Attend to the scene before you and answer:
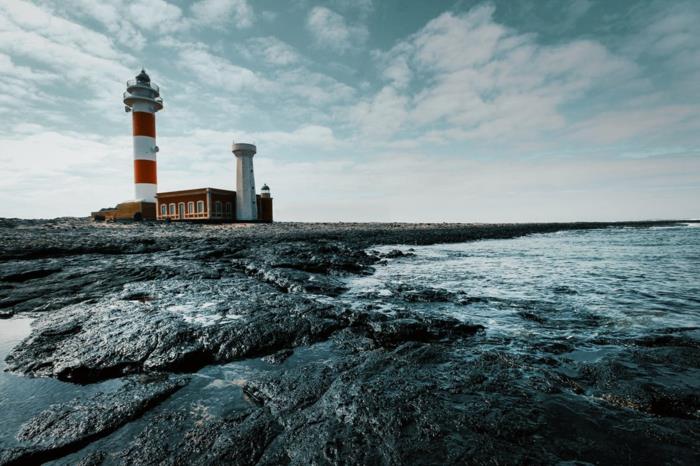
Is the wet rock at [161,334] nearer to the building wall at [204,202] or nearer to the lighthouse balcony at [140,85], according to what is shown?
the building wall at [204,202]

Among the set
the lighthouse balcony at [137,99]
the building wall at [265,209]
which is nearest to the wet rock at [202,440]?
the building wall at [265,209]

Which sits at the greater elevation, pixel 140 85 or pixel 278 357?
pixel 140 85

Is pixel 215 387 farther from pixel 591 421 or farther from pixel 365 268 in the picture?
pixel 365 268

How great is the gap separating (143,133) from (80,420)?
153 feet

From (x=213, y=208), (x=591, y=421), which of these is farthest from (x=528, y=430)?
(x=213, y=208)

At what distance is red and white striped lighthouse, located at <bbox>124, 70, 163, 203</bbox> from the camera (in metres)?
40.1

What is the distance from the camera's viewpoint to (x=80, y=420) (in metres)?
2.56

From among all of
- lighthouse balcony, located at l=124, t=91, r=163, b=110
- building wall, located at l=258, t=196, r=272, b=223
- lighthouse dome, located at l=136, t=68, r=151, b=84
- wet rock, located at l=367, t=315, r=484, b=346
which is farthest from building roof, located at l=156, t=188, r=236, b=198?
wet rock, located at l=367, t=315, r=484, b=346

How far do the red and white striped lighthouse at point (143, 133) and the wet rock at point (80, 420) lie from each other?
43779 mm

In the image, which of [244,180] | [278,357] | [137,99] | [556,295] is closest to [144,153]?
[137,99]

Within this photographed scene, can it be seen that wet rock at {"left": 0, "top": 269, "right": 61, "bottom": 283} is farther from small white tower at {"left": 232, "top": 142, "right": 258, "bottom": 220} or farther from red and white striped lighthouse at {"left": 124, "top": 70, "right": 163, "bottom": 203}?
red and white striped lighthouse at {"left": 124, "top": 70, "right": 163, "bottom": 203}

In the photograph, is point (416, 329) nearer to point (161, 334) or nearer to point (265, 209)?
point (161, 334)

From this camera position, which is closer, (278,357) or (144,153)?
(278,357)

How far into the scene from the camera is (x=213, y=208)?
3884 cm
